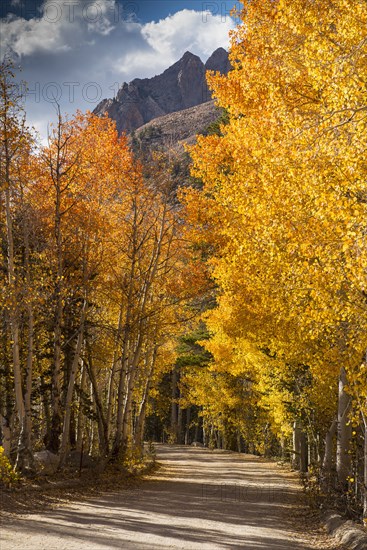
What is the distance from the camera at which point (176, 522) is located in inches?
347

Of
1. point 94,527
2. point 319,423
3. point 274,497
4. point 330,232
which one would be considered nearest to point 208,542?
point 94,527

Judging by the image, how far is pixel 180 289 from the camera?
17.5 metres

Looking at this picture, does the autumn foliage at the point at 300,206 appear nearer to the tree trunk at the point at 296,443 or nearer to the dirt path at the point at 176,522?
the dirt path at the point at 176,522

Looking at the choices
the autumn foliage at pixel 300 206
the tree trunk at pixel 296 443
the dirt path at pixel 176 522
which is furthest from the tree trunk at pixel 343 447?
the tree trunk at pixel 296 443

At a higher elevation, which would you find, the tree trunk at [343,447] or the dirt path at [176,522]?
the tree trunk at [343,447]

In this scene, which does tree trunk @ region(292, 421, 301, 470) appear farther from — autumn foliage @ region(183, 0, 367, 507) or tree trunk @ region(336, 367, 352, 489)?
tree trunk @ region(336, 367, 352, 489)

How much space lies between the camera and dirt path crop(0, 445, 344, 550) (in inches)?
267

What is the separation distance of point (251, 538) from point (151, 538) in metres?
1.71

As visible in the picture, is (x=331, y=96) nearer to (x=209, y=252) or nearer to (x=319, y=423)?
(x=209, y=252)

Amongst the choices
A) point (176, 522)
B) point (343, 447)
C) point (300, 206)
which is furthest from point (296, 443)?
point (300, 206)

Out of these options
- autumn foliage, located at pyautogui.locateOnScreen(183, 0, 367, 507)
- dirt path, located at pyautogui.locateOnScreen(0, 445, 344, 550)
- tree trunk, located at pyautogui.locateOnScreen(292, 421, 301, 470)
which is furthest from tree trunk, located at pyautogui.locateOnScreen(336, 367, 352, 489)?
tree trunk, located at pyautogui.locateOnScreen(292, 421, 301, 470)

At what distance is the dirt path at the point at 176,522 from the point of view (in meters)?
6.78

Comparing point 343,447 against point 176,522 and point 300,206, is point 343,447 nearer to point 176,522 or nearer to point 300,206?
point 176,522

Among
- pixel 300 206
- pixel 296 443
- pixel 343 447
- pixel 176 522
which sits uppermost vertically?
pixel 300 206
